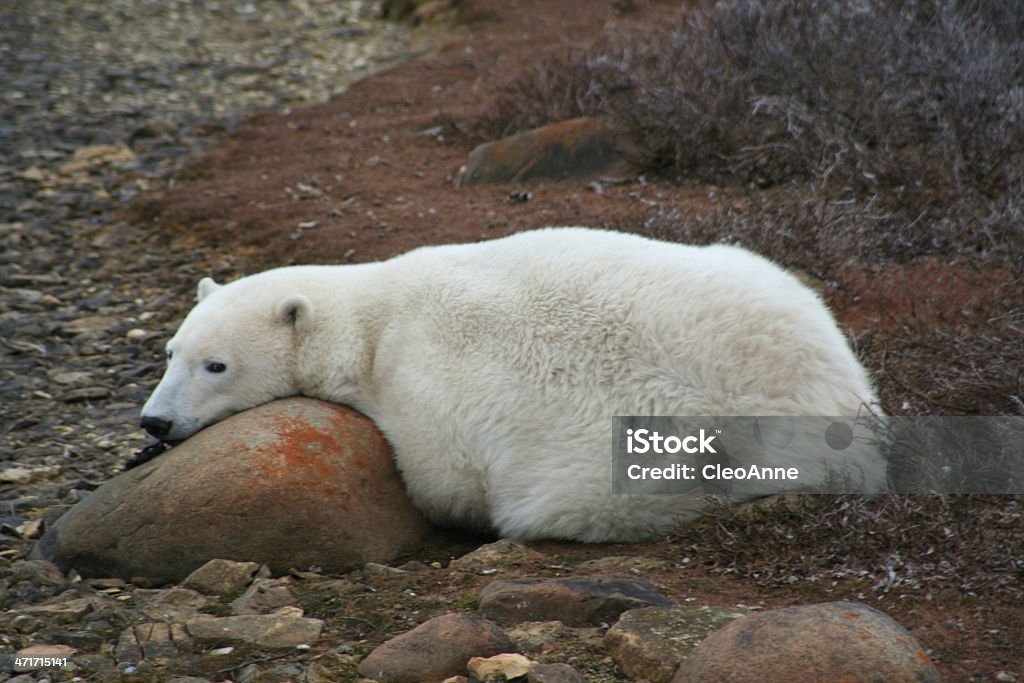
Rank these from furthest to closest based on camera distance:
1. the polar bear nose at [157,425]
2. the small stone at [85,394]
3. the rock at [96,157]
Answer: the rock at [96,157] → the small stone at [85,394] → the polar bear nose at [157,425]

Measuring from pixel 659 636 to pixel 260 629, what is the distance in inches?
48.6

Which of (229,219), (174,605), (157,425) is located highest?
(229,219)

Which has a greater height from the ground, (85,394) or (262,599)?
(85,394)

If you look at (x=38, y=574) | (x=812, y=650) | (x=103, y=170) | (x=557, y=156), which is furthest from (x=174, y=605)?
(x=103, y=170)

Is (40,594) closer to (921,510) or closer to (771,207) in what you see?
(921,510)

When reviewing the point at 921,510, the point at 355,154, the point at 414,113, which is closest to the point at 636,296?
the point at 921,510

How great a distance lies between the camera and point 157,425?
169 inches

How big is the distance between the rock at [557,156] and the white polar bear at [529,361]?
295 cm

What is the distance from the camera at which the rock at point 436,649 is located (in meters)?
2.83

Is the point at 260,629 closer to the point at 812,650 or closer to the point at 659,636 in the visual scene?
the point at 659,636

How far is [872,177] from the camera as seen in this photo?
5.97 meters

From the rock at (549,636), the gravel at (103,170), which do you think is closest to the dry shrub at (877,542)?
the rock at (549,636)

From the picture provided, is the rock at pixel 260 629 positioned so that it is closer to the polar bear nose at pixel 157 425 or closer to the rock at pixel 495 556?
the rock at pixel 495 556

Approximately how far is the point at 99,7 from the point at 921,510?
14.8 meters
